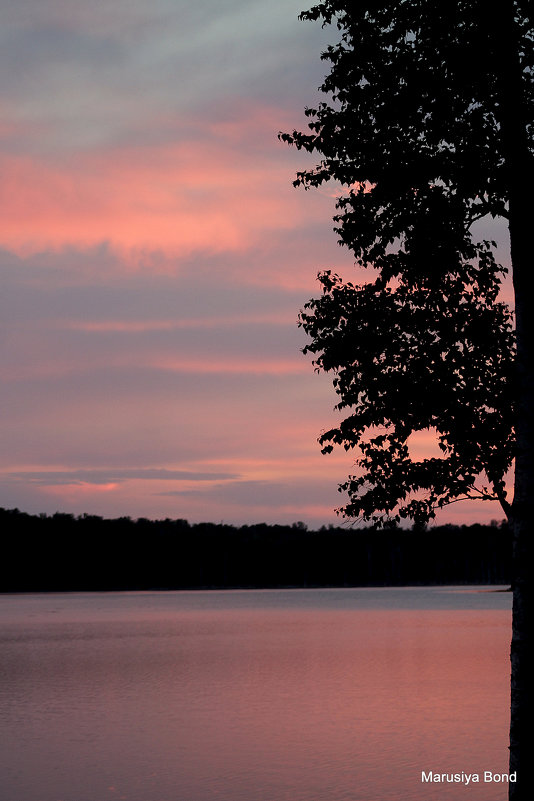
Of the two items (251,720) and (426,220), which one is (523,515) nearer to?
(426,220)

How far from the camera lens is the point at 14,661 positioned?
190 ft

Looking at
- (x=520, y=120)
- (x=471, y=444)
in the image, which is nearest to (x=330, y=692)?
(x=471, y=444)

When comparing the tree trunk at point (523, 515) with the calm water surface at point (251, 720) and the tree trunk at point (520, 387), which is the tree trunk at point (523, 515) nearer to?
the tree trunk at point (520, 387)

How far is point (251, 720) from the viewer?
35.0 metres

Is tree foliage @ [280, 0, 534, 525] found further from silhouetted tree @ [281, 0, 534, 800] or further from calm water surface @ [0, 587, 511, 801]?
calm water surface @ [0, 587, 511, 801]

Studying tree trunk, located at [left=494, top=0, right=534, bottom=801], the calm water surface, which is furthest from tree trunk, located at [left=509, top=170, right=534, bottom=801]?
the calm water surface

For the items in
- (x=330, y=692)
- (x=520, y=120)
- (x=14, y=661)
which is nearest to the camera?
(x=520, y=120)

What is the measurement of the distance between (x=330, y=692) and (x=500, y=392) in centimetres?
2634

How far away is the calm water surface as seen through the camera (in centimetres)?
2438

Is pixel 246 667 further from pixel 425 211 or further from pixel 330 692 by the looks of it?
pixel 425 211

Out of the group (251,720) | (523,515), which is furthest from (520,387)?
(251,720)

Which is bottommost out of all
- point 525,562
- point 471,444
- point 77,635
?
point 77,635

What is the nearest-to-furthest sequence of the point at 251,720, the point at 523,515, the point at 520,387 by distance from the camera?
the point at 523,515, the point at 520,387, the point at 251,720

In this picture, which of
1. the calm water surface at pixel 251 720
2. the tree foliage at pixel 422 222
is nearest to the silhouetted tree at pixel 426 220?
the tree foliage at pixel 422 222
